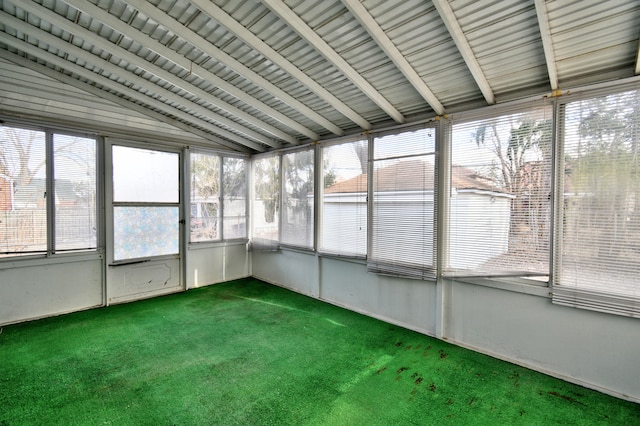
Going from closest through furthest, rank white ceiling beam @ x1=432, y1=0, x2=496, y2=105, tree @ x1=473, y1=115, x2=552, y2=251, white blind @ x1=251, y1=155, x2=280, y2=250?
white ceiling beam @ x1=432, y1=0, x2=496, y2=105, tree @ x1=473, y1=115, x2=552, y2=251, white blind @ x1=251, y1=155, x2=280, y2=250

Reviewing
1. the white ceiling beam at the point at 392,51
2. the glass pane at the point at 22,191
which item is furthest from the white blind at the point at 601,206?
the glass pane at the point at 22,191

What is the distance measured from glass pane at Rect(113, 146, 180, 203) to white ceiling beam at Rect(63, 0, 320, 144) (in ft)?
6.95

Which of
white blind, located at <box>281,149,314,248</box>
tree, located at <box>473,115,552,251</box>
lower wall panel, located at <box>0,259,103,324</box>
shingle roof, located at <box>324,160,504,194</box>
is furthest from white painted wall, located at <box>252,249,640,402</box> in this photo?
lower wall panel, located at <box>0,259,103,324</box>

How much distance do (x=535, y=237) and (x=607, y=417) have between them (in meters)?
1.37

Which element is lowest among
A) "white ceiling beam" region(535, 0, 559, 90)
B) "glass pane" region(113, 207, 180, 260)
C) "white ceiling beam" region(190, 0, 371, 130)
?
"glass pane" region(113, 207, 180, 260)

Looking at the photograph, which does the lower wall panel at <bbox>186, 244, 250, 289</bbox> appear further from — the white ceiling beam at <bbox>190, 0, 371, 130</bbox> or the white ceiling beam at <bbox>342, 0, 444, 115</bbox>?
the white ceiling beam at <bbox>342, 0, 444, 115</bbox>

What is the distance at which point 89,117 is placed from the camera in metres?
4.12

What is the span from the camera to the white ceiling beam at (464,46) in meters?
2.05

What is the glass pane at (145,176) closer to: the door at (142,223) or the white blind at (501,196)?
the door at (142,223)

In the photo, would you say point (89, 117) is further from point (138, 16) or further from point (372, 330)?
point (372, 330)

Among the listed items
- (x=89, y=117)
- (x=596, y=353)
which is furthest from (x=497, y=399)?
(x=89, y=117)

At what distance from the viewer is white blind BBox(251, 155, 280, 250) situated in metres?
5.43

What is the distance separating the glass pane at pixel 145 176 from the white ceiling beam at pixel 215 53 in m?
2.54

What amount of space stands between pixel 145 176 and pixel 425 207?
4157 mm
